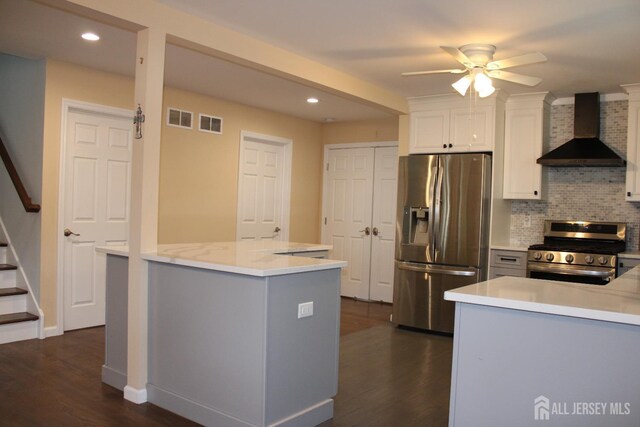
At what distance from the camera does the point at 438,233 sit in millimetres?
5012

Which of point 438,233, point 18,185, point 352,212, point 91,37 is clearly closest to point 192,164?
point 18,185

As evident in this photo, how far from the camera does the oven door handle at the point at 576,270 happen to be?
14.3ft

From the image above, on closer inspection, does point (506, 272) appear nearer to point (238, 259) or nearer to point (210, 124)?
point (238, 259)

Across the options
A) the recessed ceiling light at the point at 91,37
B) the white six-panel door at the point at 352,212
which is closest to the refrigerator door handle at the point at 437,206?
the white six-panel door at the point at 352,212

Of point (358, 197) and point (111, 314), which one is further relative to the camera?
point (358, 197)

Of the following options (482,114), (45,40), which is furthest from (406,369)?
(45,40)

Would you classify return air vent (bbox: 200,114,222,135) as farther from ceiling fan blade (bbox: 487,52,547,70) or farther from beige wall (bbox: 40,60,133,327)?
ceiling fan blade (bbox: 487,52,547,70)

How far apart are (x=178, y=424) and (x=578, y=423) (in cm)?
203

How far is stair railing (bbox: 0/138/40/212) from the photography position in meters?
4.33

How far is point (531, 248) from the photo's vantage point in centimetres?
480

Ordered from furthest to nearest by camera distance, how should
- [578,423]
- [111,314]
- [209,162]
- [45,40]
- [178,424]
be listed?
[209,162]
[45,40]
[111,314]
[178,424]
[578,423]

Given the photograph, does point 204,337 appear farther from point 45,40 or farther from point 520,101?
point 520,101

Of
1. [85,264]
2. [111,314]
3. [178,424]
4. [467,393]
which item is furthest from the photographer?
[85,264]

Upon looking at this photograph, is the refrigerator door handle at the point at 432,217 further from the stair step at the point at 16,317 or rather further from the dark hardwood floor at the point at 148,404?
the stair step at the point at 16,317
